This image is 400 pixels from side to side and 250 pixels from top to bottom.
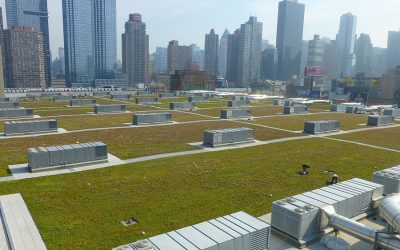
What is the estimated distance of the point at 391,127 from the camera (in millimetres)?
63750

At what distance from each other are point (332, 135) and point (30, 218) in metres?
46.0

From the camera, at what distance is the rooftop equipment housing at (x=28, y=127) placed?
45906 millimetres

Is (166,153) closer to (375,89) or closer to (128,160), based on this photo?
(128,160)

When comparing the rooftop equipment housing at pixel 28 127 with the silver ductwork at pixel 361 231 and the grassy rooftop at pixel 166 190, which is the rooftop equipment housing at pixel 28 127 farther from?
the silver ductwork at pixel 361 231

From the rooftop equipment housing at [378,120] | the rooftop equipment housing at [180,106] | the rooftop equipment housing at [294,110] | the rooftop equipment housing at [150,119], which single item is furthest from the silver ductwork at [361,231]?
the rooftop equipment housing at [180,106]

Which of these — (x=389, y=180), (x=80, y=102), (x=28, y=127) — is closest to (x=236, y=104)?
(x=80, y=102)

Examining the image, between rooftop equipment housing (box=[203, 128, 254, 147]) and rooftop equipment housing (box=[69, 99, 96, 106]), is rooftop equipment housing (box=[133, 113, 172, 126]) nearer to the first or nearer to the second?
rooftop equipment housing (box=[203, 128, 254, 147])

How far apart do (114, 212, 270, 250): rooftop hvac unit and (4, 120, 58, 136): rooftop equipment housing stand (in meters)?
40.3

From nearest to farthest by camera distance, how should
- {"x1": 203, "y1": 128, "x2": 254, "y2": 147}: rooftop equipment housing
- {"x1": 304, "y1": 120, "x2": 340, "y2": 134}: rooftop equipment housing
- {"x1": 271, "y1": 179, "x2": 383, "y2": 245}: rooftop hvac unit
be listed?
1. {"x1": 271, "y1": 179, "x2": 383, "y2": 245}: rooftop hvac unit
2. {"x1": 203, "y1": 128, "x2": 254, "y2": 147}: rooftop equipment housing
3. {"x1": 304, "y1": 120, "x2": 340, "y2": 134}: rooftop equipment housing

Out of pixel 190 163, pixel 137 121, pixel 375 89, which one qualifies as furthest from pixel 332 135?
pixel 375 89

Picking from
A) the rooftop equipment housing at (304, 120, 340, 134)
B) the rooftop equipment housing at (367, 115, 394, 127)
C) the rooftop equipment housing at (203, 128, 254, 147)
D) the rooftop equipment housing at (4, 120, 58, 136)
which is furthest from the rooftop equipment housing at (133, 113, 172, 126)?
the rooftop equipment housing at (367, 115, 394, 127)

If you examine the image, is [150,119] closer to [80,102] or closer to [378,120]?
[80,102]

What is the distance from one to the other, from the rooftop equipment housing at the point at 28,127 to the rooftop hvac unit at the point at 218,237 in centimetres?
4031

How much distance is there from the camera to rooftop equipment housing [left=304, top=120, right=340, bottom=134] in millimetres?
52750
